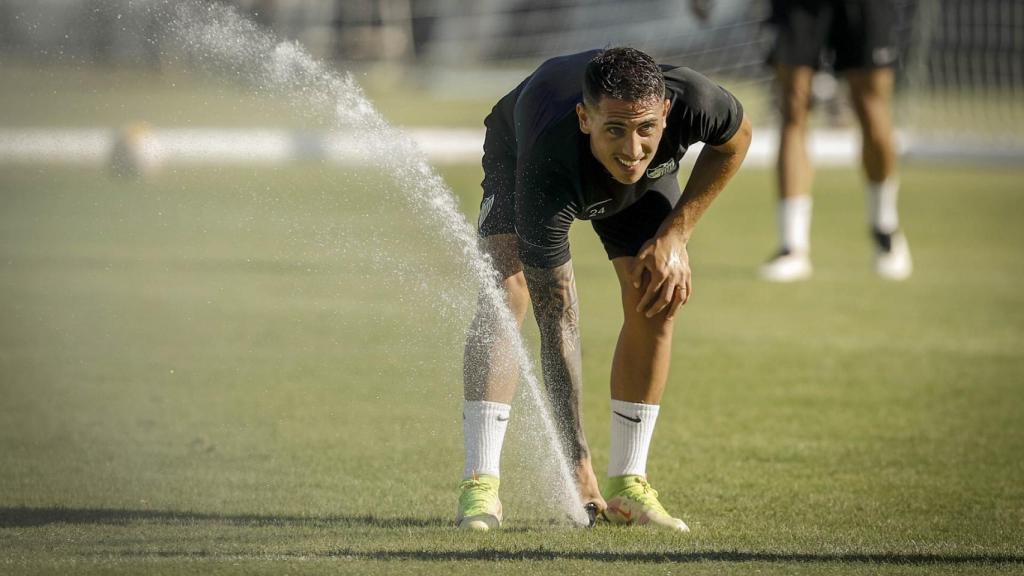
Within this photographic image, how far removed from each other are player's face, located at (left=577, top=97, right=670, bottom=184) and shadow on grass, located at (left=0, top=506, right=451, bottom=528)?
52.0 inches

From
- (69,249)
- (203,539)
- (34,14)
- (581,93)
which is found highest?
(34,14)

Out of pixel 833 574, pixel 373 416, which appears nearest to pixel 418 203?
pixel 373 416

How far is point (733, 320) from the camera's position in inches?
342

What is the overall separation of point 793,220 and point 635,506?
231 inches

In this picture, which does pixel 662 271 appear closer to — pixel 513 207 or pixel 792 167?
pixel 513 207

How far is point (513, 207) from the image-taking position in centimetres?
459

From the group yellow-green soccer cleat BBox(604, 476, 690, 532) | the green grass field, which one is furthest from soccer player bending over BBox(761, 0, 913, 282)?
yellow-green soccer cleat BBox(604, 476, 690, 532)

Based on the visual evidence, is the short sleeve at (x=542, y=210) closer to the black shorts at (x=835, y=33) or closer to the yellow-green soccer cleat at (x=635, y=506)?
the yellow-green soccer cleat at (x=635, y=506)

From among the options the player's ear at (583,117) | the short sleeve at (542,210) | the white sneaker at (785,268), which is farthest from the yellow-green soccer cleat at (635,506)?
the white sneaker at (785,268)

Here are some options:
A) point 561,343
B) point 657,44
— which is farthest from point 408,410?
point 657,44

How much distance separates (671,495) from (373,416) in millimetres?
1663

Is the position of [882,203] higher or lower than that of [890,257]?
higher

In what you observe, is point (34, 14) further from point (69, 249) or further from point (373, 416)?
point (373, 416)

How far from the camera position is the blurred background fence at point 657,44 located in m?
21.7
